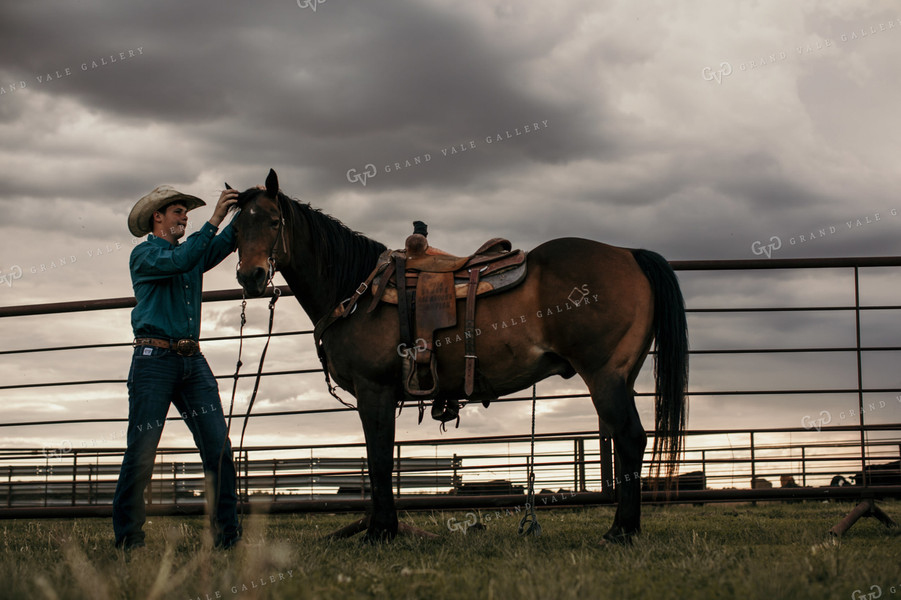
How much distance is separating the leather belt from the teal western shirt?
0.11 ft

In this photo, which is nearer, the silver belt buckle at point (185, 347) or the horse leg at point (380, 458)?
the silver belt buckle at point (185, 347)

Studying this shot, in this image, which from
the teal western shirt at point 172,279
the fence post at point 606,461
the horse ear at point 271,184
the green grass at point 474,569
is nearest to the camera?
the green grass at point 474,569

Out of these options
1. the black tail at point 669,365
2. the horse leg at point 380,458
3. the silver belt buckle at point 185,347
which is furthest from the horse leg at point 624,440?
the silver belt buckle at point 185,347

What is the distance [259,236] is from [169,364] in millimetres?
850

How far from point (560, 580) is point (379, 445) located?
186 centimetres

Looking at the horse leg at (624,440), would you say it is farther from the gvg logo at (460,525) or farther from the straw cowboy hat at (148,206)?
the straw cowboy hat at (148,206)

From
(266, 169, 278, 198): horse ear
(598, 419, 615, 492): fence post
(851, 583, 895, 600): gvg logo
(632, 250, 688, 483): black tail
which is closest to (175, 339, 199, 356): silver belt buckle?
(266, 169, 278, 198): horse ear

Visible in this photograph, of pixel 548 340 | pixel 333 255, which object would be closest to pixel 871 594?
pixel 548 340

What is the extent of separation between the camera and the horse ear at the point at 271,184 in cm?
422

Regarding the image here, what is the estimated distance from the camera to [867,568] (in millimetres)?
2873

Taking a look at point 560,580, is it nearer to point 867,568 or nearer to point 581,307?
point 867,568

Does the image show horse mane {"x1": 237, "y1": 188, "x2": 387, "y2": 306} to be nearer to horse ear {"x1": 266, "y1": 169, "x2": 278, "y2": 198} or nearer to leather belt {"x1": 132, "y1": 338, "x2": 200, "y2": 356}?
horse ear {"x1": 266, "y1": 169, "x2": 278, "y2": 198}

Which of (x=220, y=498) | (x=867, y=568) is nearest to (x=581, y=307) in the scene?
(x=867, y=568)

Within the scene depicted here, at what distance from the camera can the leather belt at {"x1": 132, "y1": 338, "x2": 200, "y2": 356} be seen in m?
4.07
